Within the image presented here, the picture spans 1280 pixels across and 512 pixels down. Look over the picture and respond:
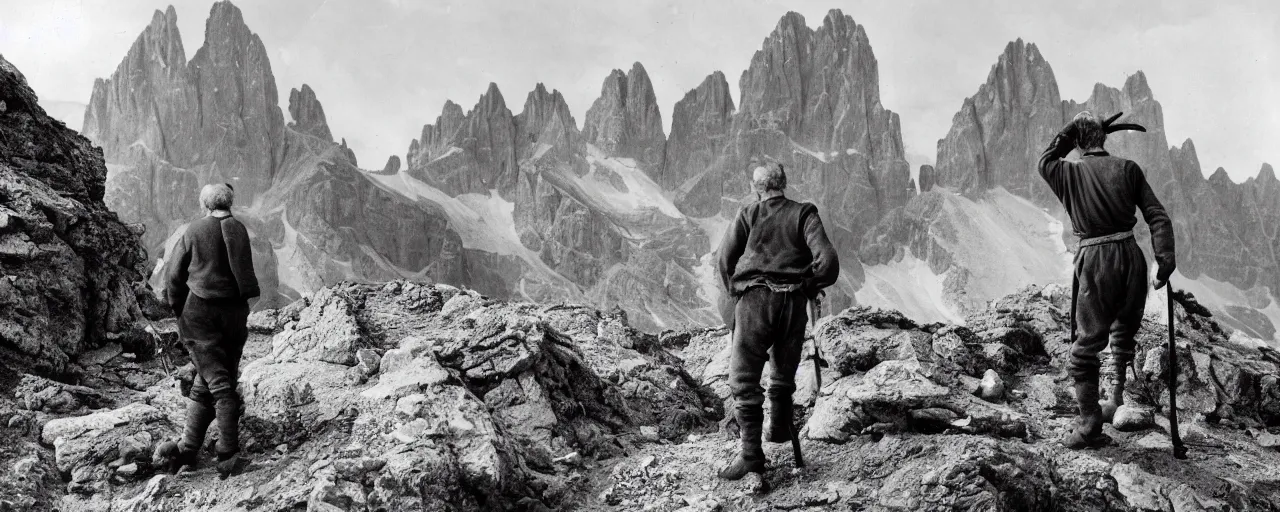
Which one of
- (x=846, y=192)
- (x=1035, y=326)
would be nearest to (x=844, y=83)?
(x=846, y=192)

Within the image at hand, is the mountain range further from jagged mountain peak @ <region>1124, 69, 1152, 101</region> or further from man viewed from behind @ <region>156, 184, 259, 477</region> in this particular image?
man viewed from behind @ <region>156, 184, 259, 477</region>

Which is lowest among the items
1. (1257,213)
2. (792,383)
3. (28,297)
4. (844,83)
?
(792,383)

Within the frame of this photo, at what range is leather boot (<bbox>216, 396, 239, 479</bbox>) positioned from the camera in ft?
22.7

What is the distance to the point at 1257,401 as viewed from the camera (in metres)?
8.51

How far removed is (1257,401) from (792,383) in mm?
5320

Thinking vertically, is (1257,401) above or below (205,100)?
below

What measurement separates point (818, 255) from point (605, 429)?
3.00 m

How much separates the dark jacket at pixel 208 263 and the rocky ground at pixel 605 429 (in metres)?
1.20

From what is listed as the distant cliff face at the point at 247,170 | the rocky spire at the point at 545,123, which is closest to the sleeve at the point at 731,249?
the distant cliff face at the point at 247,170

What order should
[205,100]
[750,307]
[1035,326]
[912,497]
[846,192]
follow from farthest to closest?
[846,192], [205,100], [1035,326], [750,307], [912,497]

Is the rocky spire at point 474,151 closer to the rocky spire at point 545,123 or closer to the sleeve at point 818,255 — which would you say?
the rocky spire at point 545,123

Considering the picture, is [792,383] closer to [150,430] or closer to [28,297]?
[150,430]

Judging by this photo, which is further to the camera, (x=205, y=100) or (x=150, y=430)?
(x=205, y=100)

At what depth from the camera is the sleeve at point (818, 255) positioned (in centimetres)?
653
